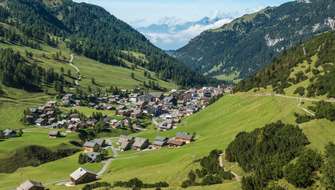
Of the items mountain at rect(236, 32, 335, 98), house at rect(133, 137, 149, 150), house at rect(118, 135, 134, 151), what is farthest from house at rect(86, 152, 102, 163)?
mountain at rect(236, 32, 335, 98)

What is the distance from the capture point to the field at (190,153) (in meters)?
114

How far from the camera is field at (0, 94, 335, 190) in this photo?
374 ft

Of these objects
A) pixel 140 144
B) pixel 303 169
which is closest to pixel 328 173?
pixel 303 169

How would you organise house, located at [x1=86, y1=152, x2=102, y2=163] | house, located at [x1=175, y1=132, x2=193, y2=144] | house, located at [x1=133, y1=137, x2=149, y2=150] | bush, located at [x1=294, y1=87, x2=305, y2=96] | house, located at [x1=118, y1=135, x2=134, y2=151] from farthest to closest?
house, located at [x1=118, y1=135, x2=134, y2=151] < house, located at [x1=133, y1=137, x2=149, y2=150] < house, located at [x1=175, y1=132, x2=193, y2=144] < house, located at [x1=86, y1=152, x2=102, y2=163] < bush, located at [x1=294, y1=87, x2=305, y2=96]

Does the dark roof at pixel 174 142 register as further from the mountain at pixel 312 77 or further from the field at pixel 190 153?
the mountain at pixel 312 77

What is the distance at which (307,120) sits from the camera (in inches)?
4993

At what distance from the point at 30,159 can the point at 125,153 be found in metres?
39.1

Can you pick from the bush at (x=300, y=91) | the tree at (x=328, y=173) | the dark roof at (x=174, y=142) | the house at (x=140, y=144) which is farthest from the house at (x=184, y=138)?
the tree at (x=328, y=173)

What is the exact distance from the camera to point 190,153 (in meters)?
144

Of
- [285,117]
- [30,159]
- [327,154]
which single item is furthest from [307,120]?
[30,159]

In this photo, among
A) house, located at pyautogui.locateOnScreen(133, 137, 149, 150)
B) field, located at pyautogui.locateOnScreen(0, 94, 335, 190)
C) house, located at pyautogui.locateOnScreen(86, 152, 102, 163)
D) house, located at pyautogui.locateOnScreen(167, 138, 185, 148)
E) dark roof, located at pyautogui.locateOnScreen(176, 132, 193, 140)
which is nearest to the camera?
field, located at pyautogui.locateOnScreen(0, 94, 335, 190)

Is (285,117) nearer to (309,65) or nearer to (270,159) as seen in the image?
(270,159)

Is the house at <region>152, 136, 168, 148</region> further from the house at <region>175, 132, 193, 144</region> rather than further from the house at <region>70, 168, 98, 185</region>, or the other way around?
the house at <region>70, 168, 98, 185</region>

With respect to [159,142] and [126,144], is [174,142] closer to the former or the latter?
[159,142]
